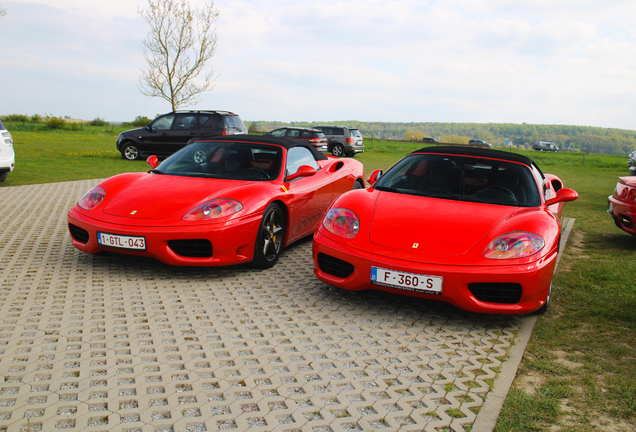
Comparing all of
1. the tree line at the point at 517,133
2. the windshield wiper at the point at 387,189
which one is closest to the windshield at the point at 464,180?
the windshield wiper at the point at 387,189

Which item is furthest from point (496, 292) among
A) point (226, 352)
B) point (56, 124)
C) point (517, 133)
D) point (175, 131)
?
point (517, 133)

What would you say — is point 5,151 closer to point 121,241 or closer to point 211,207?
point 121,241

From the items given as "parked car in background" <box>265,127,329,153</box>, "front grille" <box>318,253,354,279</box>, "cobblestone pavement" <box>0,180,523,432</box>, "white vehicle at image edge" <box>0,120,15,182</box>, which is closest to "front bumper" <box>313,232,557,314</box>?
"front grille" <box>318,253,354,279</box>

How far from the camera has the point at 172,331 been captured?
3471 mm

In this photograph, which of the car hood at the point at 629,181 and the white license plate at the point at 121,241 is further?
the car hood at the point at 629,181

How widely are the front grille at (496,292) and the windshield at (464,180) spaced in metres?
1.05

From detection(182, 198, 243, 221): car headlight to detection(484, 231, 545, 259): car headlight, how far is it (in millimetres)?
2284

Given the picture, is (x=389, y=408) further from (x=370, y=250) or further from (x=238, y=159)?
(x=238, y=159)

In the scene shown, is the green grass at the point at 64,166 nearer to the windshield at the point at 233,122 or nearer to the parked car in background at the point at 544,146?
the windshield at the point at 233,122

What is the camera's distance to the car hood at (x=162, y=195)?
4.59m

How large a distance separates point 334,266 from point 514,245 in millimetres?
1409

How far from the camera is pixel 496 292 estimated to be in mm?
3625

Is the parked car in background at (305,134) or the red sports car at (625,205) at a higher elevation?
the parked car in background at (305,134)

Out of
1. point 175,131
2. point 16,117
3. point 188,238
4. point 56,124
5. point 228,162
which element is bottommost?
point 188,238
